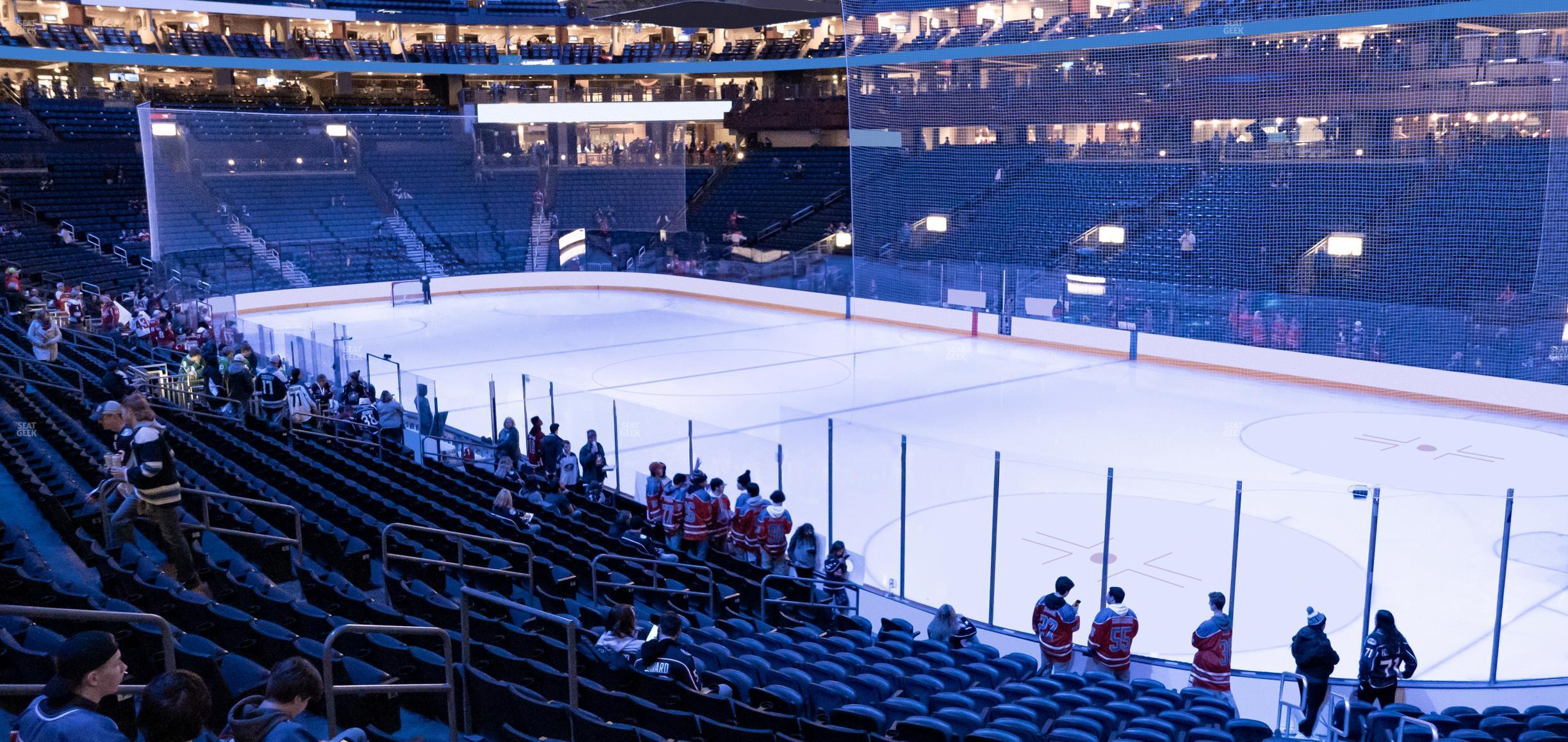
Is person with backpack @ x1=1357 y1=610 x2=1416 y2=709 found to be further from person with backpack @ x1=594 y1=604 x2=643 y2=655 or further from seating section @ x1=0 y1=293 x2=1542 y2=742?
person with backpack @ x1=594 y1=604 x2=643 y2=655

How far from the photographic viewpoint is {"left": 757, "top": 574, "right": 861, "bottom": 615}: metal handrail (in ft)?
26.4

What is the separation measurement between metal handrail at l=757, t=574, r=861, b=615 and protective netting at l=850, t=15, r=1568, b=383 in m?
11.5

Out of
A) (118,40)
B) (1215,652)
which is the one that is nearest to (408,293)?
(118,40)

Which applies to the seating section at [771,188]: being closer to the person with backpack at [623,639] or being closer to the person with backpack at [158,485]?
the person with backpack at [158,485]

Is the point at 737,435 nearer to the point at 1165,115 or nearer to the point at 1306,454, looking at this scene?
the point at 1306,454

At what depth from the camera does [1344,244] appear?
1741cm

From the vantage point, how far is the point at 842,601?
28.1ft

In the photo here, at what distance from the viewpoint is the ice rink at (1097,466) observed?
885 cm

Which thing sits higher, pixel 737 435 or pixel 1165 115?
pixel 1165 115

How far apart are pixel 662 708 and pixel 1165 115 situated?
15.7 metres

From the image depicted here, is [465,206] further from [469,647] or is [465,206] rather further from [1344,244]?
[469,647]

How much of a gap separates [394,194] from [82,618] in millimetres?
28771

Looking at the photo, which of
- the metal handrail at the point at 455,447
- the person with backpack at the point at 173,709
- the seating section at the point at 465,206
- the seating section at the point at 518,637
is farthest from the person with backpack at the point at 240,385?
the seating section at the point at 465,206

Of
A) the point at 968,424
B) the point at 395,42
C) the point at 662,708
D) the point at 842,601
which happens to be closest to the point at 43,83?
the point at 395,42
